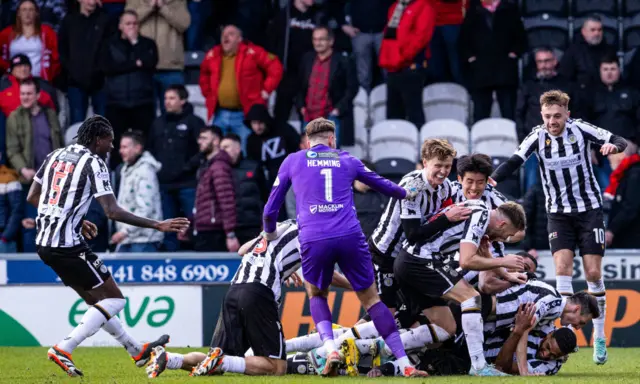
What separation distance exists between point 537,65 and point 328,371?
7791 millimetres

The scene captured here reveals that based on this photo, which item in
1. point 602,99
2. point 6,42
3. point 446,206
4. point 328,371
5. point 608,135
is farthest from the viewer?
point 6,42

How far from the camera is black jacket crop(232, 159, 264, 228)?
49.9 feet

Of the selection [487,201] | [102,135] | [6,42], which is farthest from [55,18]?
[487,201]

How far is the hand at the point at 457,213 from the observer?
9.72 metres

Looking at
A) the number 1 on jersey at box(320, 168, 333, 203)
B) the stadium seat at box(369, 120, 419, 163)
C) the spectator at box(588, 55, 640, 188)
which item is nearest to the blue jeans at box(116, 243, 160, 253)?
the stadium seat at box(369, 120, 419, 163)

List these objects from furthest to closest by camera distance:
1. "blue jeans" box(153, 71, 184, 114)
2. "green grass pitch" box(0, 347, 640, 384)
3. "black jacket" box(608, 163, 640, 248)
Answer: "blue jeans" box(153, 71, 184, 114), "black jacket" box(608, 163, 640, 248), "green grass pitch" box(0, 347, 640, 384)

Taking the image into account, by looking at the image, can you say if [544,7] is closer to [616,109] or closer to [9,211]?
[616,109]

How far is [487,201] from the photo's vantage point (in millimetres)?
10664

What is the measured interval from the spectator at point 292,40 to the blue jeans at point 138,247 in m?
2.48

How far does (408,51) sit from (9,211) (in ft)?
17.8

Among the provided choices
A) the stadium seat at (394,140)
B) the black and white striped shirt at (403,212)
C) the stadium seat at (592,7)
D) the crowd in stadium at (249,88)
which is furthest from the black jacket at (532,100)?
the black and white striped shirt at (403,212)

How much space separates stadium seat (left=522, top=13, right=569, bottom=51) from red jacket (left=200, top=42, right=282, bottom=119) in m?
3.70

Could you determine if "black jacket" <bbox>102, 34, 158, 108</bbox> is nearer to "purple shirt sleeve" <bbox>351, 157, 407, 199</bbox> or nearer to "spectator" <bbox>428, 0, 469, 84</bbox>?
"spectator" <bbox>428, 0, 469, 84</bbox>

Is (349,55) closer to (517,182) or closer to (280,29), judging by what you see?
(280,29)
